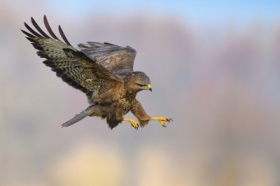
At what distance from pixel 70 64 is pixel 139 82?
3.59 ft

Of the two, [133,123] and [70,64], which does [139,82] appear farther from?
[70,64]

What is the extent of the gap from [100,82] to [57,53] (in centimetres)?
78

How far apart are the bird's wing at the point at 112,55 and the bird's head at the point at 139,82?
0.96 m

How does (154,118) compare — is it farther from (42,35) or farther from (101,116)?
(42,35)

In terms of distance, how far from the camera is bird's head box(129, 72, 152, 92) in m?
7.38

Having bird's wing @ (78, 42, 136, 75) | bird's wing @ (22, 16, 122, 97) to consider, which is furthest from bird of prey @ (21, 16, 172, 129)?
bird's wing @ (78, 42, 136, 75)

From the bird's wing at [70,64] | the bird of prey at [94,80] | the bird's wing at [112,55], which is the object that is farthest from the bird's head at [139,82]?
the bird's wing at [112,55]

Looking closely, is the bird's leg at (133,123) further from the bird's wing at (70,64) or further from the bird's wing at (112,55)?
the bird's wing at (112,55)

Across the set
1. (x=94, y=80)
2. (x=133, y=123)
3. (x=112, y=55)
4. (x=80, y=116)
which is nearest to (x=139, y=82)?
(x=133, y=123)

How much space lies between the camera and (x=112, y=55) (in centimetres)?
948

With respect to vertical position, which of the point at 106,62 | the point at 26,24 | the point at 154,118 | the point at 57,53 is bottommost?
the point at 154,118

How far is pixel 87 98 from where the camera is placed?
805cm

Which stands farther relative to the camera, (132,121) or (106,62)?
(106,62)

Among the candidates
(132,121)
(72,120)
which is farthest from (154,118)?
(72,120)
